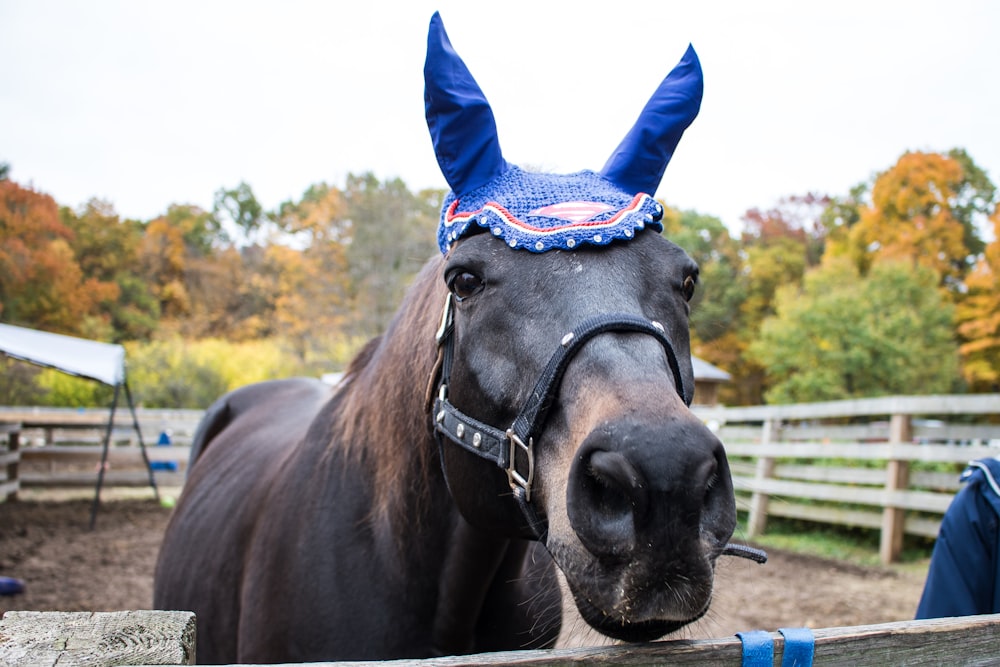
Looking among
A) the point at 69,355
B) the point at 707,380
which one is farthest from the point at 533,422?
the point at 707,380

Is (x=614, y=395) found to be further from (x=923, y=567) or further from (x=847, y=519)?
(x=847, y=519)

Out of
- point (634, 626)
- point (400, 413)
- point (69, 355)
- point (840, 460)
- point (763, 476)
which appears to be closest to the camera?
point (634, 626)

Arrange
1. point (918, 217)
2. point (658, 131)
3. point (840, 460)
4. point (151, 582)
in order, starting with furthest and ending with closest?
1. point (918, 217)
2. point (840, 460)
3. point (151, 582)
4. point (658, 131)

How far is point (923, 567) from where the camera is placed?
6.82m

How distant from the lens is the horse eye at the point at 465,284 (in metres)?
1.75

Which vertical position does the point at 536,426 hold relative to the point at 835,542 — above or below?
above

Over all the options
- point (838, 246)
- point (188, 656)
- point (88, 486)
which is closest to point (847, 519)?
point (188, 656)

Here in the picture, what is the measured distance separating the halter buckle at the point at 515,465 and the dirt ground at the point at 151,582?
321 cm

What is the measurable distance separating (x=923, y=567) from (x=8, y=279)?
31.2 metres

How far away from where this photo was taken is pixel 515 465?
1.54 metres

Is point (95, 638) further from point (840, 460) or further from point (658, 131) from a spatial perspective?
point (840, 460)

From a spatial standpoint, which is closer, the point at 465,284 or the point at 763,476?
the point at 465,284

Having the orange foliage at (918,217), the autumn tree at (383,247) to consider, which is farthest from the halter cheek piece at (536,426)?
the orange foliage at (918,217)

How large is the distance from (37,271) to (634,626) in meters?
33.2
